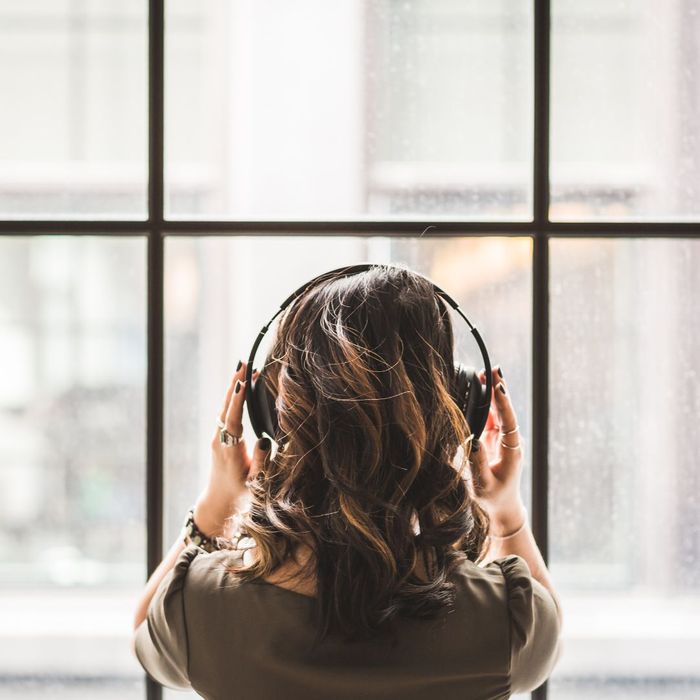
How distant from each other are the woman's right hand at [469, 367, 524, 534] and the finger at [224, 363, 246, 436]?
0.32 m

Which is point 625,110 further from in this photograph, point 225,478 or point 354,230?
point 225,478

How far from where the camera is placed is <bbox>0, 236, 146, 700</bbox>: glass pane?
1.20 m

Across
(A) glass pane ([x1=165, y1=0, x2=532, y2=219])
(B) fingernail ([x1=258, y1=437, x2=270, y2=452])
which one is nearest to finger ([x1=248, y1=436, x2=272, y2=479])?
(B) fingernail ([x1=258, y1=437, x2=270, y2=452])

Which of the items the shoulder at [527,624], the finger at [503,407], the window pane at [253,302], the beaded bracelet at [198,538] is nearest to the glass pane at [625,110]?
the window pane at [253,302]

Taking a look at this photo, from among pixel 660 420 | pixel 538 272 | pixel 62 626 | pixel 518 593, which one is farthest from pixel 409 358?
pixel 62 626

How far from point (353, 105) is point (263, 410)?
62 cm

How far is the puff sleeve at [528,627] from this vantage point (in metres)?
0.77

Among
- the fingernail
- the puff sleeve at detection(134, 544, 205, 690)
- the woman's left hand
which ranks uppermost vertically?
the fingernail

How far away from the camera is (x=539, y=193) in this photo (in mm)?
1174

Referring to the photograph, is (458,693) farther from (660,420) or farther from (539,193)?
(539,193)

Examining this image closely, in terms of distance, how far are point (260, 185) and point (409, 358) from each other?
57 cm

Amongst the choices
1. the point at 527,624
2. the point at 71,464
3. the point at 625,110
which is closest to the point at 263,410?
the point at 527,624

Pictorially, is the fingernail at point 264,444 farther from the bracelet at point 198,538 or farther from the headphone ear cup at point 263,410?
the bracelet at point 198,538

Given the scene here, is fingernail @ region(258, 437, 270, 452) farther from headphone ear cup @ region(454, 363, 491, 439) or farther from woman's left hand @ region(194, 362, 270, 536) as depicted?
headphone ear cup @ region(454, 363, 491, 439)
